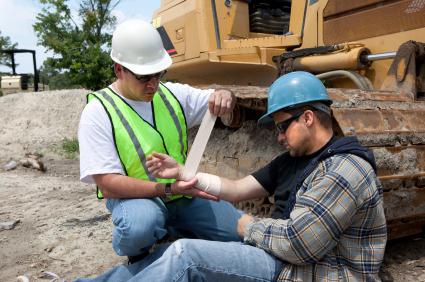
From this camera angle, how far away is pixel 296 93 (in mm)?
2145

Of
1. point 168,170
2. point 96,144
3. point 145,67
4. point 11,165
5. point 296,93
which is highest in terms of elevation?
point 145,67

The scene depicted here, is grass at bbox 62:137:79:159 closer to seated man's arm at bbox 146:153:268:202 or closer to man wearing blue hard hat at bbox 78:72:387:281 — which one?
seated man's arm at bbox 146:153:268:202

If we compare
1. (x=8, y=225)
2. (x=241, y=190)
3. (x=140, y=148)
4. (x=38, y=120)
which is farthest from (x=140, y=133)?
(x=38, y=120)

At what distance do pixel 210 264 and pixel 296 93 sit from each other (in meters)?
0.82

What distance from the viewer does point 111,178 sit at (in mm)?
2410

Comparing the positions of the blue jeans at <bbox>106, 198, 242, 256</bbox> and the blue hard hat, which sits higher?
the blue hard hat

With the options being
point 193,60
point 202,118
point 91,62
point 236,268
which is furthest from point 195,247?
point 91,62

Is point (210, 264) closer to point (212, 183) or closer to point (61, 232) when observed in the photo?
point (212, 183)

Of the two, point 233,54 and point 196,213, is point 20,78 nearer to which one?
point 233,54

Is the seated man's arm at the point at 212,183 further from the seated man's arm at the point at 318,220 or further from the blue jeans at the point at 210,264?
the seated man's arm at the point at 318,220

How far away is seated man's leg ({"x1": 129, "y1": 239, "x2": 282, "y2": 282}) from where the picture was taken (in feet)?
6.56

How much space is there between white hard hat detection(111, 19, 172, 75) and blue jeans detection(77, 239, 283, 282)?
3.18 ft

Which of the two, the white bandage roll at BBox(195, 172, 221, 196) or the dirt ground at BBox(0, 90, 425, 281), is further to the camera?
the dirt ground at BBox(0, 90, 425, 281)

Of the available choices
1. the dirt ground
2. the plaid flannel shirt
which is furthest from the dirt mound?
the plaid flannel shirt
